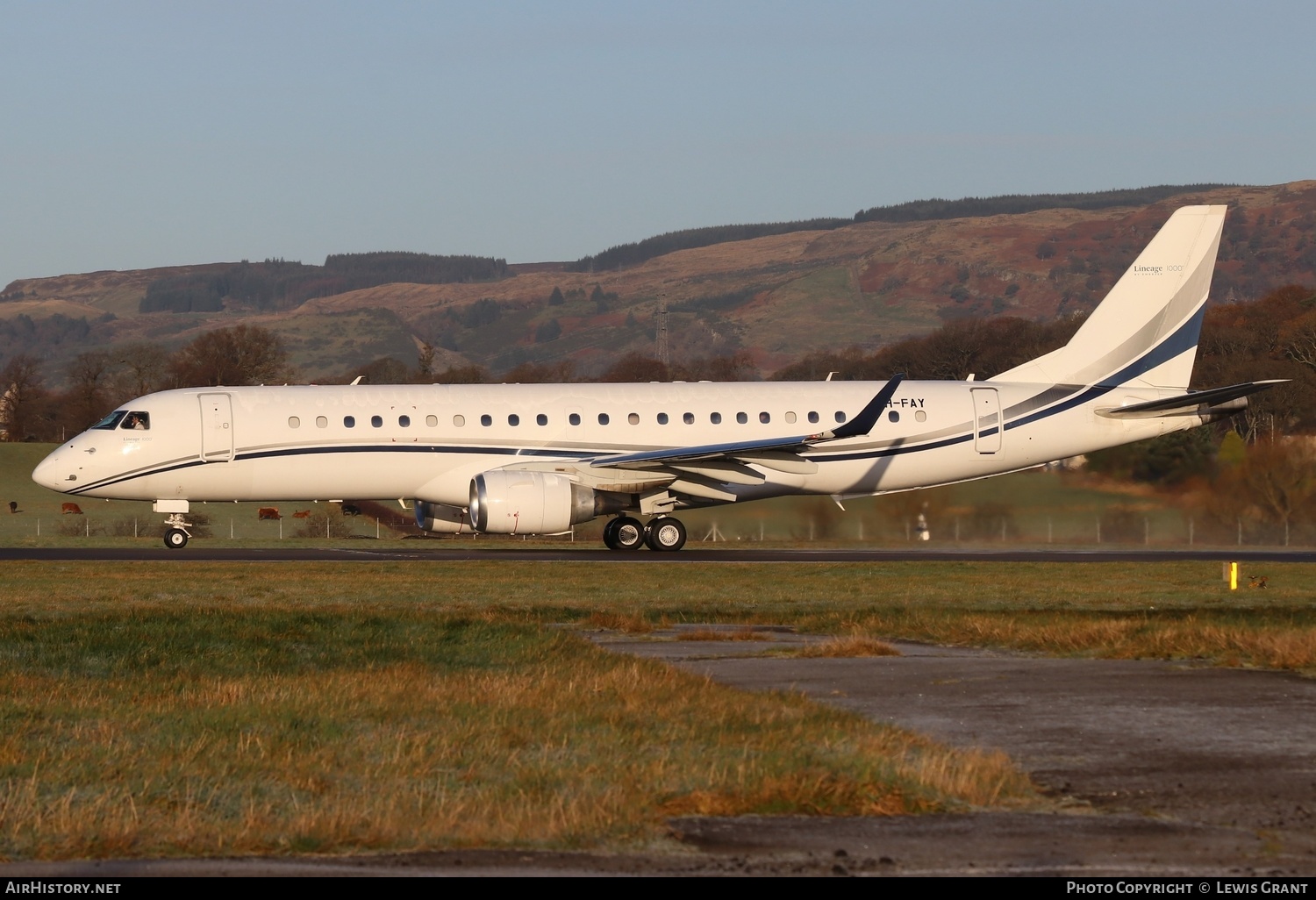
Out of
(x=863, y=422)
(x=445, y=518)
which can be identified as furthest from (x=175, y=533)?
(x=863, y=422)

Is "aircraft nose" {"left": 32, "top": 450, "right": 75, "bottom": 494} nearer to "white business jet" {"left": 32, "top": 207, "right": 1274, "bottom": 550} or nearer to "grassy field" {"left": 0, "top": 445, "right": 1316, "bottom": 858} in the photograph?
"white business jet" {"left": 32, "top": 207, "right": 1274, "bottom": 550}

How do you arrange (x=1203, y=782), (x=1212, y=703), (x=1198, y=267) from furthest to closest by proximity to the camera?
(x=1198, y=267), (x=1212, y=703), (x=1203, y=782)

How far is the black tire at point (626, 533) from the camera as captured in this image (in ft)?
112

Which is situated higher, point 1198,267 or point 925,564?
point 1198,267

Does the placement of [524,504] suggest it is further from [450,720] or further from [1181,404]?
[450,720]

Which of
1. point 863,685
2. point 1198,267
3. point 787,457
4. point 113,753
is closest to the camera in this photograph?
point 113,753

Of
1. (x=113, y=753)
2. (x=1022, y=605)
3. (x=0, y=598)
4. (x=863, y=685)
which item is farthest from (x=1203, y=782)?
(x=0, y=598)

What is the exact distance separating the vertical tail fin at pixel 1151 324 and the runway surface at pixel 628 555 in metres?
3.87

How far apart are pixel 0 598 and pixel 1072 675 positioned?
15601 mm

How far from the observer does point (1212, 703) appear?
11.5 m

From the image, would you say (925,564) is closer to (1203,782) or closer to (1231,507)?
(1231,507)

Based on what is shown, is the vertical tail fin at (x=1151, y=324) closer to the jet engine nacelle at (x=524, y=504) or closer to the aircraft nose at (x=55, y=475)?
the jet engine nacelle at (x=524, y=504)

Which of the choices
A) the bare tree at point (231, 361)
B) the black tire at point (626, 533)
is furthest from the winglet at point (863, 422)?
the bare tree at point (231, 361)

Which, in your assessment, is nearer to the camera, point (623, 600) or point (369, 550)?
point (623, 600)
